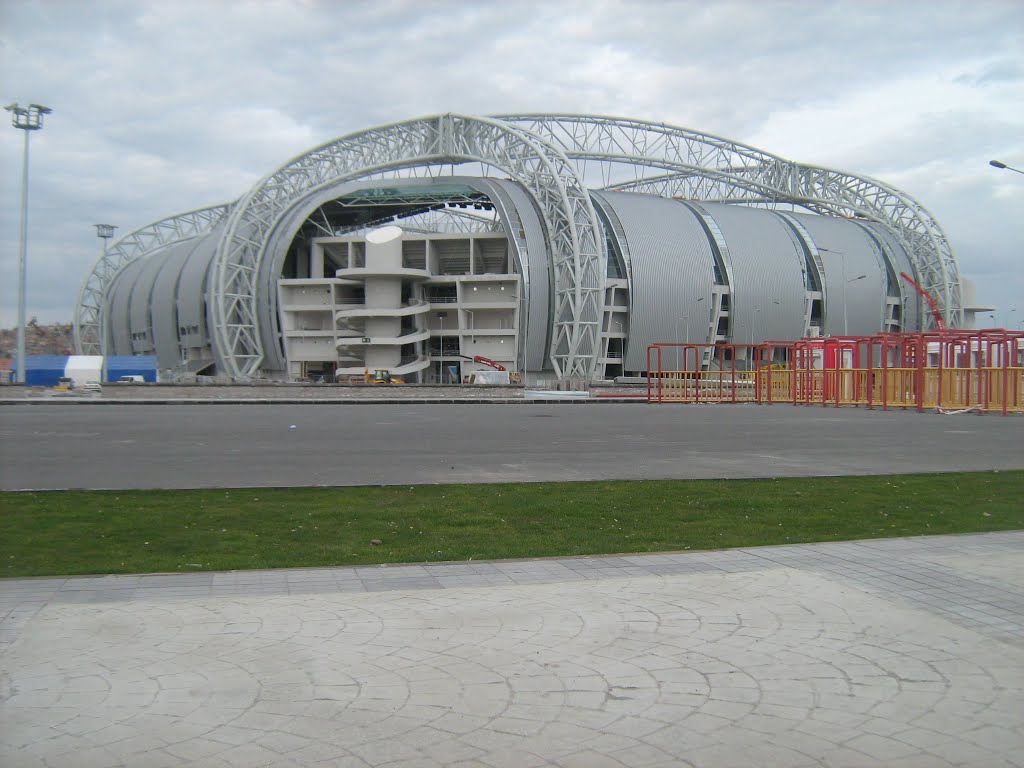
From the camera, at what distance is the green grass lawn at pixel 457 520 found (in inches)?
319

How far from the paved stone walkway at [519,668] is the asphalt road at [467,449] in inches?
252

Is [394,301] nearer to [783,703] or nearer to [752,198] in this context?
[752,198]

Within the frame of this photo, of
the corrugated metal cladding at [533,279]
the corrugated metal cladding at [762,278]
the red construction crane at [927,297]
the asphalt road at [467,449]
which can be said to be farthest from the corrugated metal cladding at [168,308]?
the red construction crane at [927,297]

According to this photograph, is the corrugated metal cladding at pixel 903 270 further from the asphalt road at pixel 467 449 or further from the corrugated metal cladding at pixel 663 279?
the asphalt road at pixel 467 449

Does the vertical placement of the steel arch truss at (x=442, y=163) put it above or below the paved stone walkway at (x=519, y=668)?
above

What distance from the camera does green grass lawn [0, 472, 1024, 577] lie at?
26.6 feet

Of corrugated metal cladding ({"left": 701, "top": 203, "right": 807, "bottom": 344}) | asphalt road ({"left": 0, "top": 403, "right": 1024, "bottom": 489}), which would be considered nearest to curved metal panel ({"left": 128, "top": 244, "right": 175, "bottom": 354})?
corrugated metal cladding ({"left": 701, "top": 203, "right": 807, "bottom": 344})

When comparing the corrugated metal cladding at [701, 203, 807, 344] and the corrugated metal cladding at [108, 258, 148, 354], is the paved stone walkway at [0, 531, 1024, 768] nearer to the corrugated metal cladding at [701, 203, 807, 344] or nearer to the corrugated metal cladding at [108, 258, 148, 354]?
the corrugated metal cladding at [701, 203, 807, 344]

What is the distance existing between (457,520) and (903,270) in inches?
3607

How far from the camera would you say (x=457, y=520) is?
9.70 meters

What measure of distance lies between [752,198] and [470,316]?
3460 centimetres

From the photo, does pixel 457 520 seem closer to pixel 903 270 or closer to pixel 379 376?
pixel 379 376

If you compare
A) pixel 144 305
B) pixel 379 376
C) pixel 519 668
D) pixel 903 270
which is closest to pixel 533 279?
pixel 379 376

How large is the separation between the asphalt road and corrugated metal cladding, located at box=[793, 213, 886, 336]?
57161 mm
